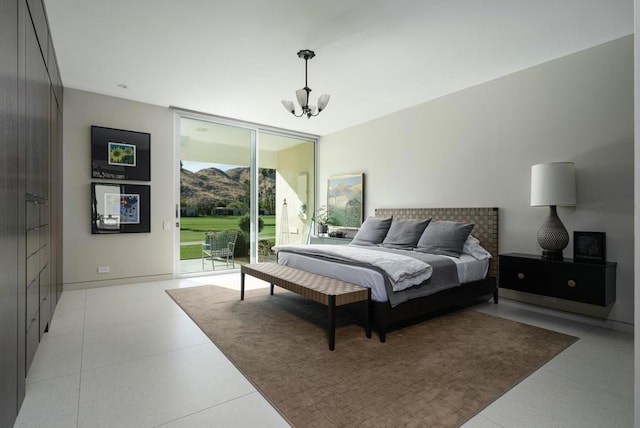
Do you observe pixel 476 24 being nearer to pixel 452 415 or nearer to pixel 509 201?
pixel 509 201

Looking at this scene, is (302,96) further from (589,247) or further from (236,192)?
(589,247)

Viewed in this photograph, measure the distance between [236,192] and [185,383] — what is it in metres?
4.17

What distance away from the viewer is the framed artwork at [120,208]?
462 cm

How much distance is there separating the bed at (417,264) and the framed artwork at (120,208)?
7.74 ft

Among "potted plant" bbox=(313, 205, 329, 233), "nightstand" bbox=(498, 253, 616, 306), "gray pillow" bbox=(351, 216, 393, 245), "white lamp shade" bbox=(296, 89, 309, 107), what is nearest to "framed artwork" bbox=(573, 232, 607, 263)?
"nightstand" bbox=(498, 253, 616, 306)

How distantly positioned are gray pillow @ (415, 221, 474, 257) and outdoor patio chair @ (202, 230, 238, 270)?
11.2 ft

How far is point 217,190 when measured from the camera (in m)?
5.74

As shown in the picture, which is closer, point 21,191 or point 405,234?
point 21,191

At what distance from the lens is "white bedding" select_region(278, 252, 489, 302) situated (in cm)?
288

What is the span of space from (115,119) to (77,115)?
0.46 metres

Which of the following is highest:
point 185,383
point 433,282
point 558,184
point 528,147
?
point 528,147

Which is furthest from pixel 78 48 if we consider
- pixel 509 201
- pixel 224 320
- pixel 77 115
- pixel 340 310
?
pixel 509 201

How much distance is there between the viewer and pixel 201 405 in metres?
1.86

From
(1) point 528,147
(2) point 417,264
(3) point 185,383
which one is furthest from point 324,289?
(1) point 528,147
